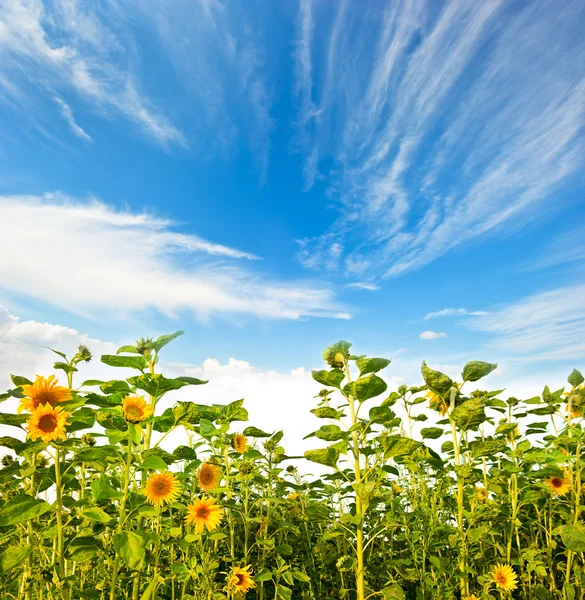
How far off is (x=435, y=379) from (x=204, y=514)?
150 centimetres

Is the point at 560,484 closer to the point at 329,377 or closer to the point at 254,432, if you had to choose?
the point at 329,377

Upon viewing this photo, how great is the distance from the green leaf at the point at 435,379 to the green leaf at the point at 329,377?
0.58 metres

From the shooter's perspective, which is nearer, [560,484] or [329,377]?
[329,377]

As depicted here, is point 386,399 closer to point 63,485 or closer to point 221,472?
point 221,472

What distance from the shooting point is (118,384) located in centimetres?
242

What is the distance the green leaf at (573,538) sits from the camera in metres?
2.95

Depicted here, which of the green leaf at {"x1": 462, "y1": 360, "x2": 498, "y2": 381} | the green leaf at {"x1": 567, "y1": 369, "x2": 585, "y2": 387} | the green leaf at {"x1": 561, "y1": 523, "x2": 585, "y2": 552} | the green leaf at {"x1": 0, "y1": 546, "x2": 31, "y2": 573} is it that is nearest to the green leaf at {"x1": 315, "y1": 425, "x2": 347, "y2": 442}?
the green leaf at {"x1": 462, "y1": 360, "x2": 498, "y2": 381}

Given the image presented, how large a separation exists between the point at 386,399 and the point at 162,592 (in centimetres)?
169

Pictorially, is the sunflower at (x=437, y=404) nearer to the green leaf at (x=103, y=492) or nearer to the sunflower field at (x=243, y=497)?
the sunflower field at (x=243, y=497)

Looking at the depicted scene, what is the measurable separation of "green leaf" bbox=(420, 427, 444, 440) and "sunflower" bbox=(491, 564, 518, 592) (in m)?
0.84

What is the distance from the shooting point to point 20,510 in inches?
75.7

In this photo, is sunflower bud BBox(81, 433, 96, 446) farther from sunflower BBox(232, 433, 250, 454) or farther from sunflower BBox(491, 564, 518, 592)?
sunflower BBox(491, 564, 518, 592)

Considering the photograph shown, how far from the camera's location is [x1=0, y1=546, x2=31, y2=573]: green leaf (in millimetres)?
1875

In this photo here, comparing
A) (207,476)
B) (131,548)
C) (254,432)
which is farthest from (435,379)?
(131,548)
